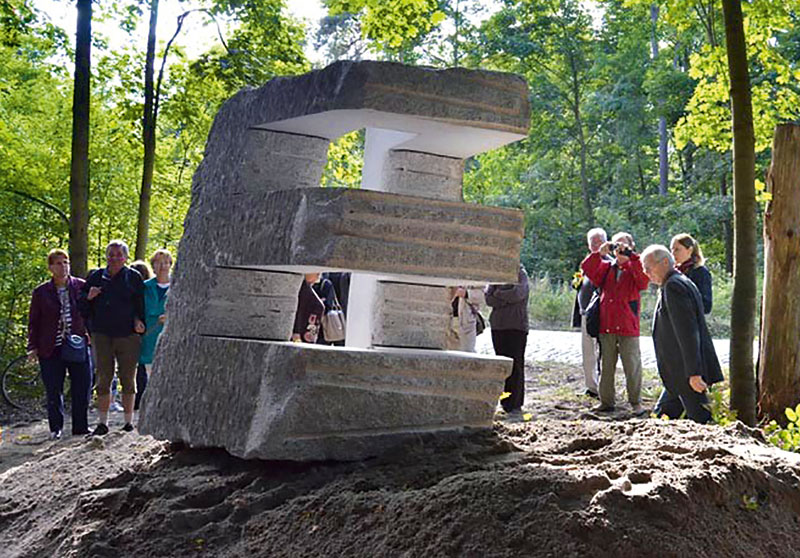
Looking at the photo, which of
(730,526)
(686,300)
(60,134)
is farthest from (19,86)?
(730,526)

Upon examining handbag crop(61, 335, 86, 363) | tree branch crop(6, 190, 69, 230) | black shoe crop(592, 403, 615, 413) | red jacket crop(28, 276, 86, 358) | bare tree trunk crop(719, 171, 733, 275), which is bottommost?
black shoe crop(592, 403, 615, 413)

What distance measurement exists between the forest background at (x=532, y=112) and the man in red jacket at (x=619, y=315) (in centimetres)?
166

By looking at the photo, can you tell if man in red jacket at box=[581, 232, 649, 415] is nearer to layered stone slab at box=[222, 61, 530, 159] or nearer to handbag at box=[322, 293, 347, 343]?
handbag at box=[322, 293, 347, 343]

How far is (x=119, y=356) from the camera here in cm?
995

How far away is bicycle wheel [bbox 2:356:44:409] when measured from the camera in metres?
13.6

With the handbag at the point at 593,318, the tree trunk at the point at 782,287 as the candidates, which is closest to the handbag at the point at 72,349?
the handbag at the point at 593,318

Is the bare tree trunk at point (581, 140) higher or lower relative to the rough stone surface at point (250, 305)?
higher

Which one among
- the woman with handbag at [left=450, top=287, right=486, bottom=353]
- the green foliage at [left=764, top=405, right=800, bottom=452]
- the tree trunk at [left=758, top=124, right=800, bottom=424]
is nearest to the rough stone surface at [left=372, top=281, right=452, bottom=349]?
the green foliage at [left=764, top=405, right=800, bottom=452]

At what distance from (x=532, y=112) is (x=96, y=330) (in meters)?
20.5

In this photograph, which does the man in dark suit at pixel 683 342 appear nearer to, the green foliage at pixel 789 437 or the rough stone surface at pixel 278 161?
the green foliage at pixel 789 437

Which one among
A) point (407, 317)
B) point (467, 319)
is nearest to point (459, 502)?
point (407, 317)

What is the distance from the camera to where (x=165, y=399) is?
5785mm

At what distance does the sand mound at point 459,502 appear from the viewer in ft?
12.5

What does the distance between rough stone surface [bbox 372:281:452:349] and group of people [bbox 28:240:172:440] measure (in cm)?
468
